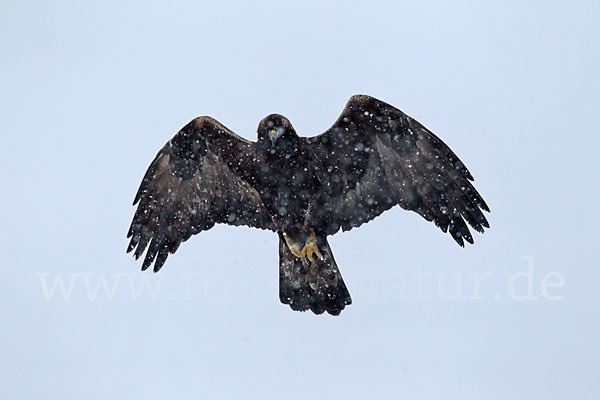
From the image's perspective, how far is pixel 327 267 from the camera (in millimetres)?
7820

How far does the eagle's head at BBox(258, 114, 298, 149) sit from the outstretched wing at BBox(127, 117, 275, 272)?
63 centimetres

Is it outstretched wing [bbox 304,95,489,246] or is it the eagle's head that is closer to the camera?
the eagle's head

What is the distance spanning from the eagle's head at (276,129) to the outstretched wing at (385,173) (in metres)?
0.34

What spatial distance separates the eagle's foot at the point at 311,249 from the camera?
24.8ft

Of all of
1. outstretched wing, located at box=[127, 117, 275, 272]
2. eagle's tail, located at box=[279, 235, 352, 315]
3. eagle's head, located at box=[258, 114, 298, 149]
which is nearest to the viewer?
eagle's head, located at box=[258, 114, 298, 149]

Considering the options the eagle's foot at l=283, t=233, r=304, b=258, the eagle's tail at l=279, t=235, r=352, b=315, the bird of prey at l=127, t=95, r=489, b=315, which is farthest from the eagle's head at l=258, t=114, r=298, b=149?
the eagle's tail at l=279, t=235, r=352, b=315

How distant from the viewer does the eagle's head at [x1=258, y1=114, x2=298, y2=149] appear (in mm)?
6910

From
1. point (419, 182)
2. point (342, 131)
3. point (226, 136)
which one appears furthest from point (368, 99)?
point (226, 136)

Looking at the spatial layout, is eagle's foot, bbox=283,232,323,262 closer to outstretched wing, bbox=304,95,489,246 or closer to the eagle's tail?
the eagle's tail

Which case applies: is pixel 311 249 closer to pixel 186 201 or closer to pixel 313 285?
pixel 313 285

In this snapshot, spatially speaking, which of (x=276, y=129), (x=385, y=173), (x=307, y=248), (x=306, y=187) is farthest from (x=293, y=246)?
(x=276, y=129)

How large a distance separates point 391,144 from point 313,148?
2.52ft

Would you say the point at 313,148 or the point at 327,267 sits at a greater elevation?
the point at 313,148

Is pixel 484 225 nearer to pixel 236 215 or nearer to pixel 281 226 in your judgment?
pixel 281 226
